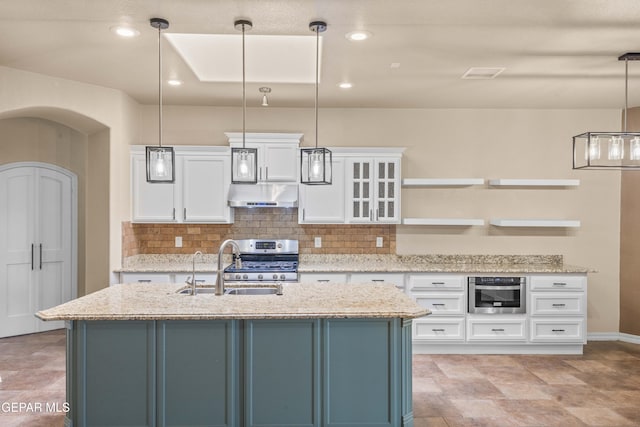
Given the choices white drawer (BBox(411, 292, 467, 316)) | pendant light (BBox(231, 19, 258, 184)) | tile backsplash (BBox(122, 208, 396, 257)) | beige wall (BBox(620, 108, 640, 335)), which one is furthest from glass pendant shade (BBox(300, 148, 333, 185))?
beige wall (BBox(620, 108, 640, 335))

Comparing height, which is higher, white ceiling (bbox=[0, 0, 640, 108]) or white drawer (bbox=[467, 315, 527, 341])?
white ceiling (bbox=[0, 0, 640, 108])

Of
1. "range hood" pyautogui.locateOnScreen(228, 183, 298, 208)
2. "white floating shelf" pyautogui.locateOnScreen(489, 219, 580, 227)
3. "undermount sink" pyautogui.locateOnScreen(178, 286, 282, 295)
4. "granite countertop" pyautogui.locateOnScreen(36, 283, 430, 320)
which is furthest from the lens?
"white floating shelf" pyautogui.locateOnScreen(489, 219, 580, 227)

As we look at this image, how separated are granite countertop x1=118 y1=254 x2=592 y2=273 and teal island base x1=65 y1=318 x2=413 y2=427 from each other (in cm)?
209

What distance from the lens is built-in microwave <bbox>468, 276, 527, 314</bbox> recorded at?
199 inches

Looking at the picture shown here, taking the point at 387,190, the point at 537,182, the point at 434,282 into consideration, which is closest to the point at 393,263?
the point at 434,282

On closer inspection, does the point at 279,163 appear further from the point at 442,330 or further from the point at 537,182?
the point at 537,182

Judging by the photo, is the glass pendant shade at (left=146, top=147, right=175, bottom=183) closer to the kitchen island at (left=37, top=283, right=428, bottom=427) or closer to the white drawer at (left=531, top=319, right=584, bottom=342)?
the kitchen island at (left=37, top=283, right=428, bottom=427)

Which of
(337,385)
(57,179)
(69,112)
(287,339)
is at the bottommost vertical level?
(337,385)

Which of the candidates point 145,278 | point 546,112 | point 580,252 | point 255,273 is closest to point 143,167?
point 145,278

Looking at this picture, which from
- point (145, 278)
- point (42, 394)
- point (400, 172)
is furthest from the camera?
point (400, 172)

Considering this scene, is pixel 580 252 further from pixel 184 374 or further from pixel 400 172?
pixel 184 374

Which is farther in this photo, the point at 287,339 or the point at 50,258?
the point at 50,258

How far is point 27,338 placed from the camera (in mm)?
5539

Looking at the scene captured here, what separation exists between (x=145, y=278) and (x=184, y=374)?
91.5 inches
